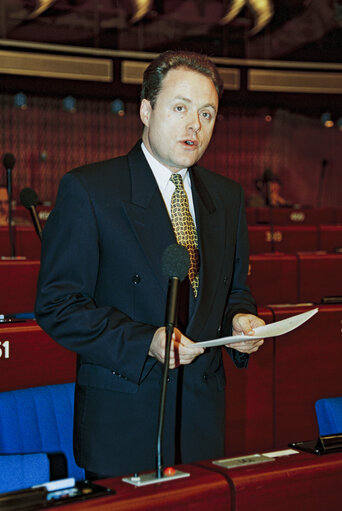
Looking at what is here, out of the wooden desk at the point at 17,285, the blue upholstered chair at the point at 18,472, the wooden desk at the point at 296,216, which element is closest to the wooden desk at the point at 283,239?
the wooden desk at the point at 296,216

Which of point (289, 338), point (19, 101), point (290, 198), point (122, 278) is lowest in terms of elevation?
point (289, 338)

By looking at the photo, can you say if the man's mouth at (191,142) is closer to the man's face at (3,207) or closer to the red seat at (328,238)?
the man's face at (3,207)

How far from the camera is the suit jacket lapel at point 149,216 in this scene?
6.04 feet

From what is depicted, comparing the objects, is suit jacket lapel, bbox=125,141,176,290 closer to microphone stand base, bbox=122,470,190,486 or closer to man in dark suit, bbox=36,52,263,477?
man in dark suit, bbox=36,52,263,477

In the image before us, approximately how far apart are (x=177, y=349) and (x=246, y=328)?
331 millimetres

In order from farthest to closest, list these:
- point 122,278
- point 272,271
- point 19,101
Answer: point 19,101
point 272,271
point 122,278

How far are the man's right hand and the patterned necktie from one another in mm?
294

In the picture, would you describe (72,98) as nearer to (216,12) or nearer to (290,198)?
(216,12)

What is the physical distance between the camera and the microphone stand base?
1300 mm

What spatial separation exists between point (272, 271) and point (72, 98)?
27.7 ft

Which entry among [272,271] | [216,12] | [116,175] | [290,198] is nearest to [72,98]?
[216,12]

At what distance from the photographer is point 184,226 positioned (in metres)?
1.94

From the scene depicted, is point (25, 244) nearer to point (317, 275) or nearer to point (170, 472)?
point (317, 275)

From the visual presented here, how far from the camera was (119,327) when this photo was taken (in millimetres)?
1713
